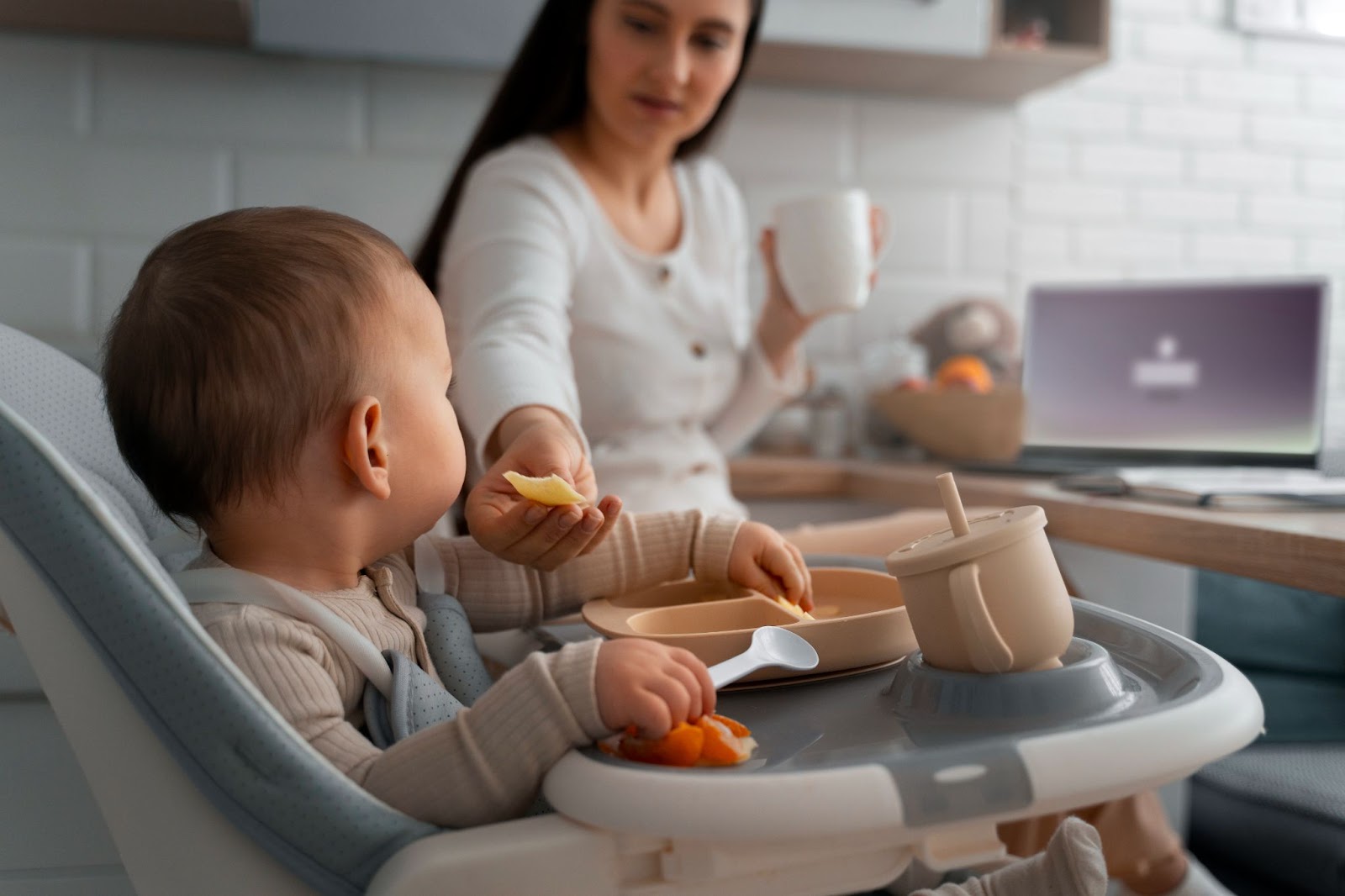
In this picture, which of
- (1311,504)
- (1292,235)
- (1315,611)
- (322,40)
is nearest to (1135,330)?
(1315,611)

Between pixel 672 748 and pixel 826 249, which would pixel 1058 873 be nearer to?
pixel 672 748

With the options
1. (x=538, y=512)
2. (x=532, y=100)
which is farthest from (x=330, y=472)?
(x=532, y=100)

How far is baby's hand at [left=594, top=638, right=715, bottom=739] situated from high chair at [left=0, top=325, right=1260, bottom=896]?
0.09 feet

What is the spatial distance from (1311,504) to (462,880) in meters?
0.94

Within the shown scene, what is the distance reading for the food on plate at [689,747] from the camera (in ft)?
1.70

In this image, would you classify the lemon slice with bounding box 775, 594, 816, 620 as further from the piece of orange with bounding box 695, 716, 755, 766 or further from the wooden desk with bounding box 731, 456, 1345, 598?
the wooden desk with bounding box 731, 456, 1345, 598

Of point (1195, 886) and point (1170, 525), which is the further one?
point (1195, 886)

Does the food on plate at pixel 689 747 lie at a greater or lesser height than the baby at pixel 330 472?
lesser

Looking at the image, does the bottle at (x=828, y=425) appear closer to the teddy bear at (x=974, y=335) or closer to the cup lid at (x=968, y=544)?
the teddy bear at (x=974, y=335)

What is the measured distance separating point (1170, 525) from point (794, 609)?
1.61 feet

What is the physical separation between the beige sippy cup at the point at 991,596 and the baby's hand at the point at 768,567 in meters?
0.24

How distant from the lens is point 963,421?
1.78 metres

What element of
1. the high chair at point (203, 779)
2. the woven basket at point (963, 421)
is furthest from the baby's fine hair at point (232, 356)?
the woven basket at point (963, 421)

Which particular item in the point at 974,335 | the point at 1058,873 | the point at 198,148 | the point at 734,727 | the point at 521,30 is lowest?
the point at 1058,873
